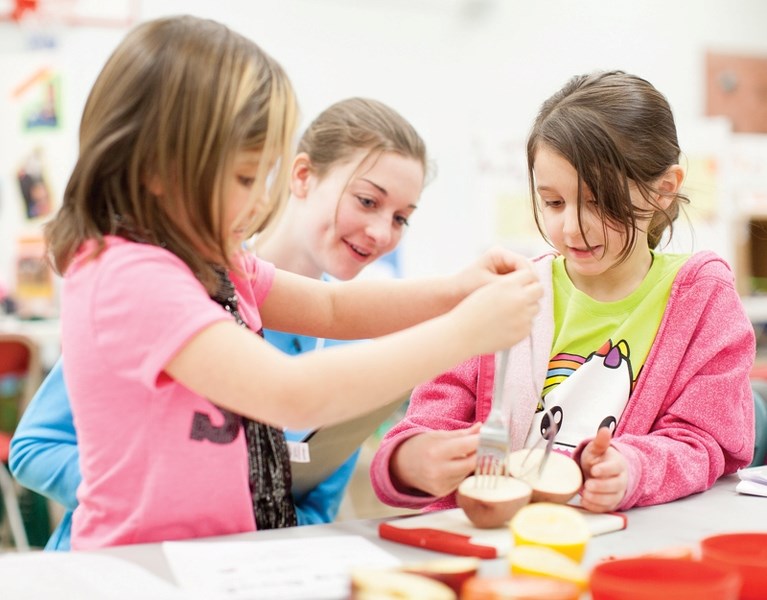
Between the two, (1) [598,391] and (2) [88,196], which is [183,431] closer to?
(2) [88,196]

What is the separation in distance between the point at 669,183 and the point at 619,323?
20 centimetres

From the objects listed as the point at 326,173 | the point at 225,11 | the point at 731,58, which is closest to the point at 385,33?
the point at 225,11

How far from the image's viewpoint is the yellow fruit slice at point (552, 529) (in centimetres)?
72

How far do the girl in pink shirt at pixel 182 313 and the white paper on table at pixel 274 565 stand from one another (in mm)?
66

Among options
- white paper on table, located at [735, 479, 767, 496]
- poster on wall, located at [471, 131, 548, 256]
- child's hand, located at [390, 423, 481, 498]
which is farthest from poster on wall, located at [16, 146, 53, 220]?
white paper on table, located at [735, 479, 767, 496]

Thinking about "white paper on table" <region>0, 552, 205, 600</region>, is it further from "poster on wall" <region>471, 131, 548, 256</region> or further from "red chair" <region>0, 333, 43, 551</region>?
"poster on wall" <region>471, 131, 548, 256</region>

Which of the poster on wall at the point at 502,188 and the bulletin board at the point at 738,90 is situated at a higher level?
the bulletin board at the point at 738,90

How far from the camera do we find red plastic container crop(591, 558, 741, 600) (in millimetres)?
573

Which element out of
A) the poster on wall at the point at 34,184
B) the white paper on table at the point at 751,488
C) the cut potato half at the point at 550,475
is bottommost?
the poster on wall at the point at 34,184

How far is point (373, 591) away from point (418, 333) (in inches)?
9.9

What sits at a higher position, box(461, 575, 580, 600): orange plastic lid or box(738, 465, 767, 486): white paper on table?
box(461, 575, 580, 600): orange plastic lid

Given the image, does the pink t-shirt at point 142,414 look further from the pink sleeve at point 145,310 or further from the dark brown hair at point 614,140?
the dark brown hair at point 614,140

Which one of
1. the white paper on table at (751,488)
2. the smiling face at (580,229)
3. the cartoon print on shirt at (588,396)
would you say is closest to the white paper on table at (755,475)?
the white paper on table at (751,488)

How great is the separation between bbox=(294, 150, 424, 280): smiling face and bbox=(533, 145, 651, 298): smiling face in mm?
329
